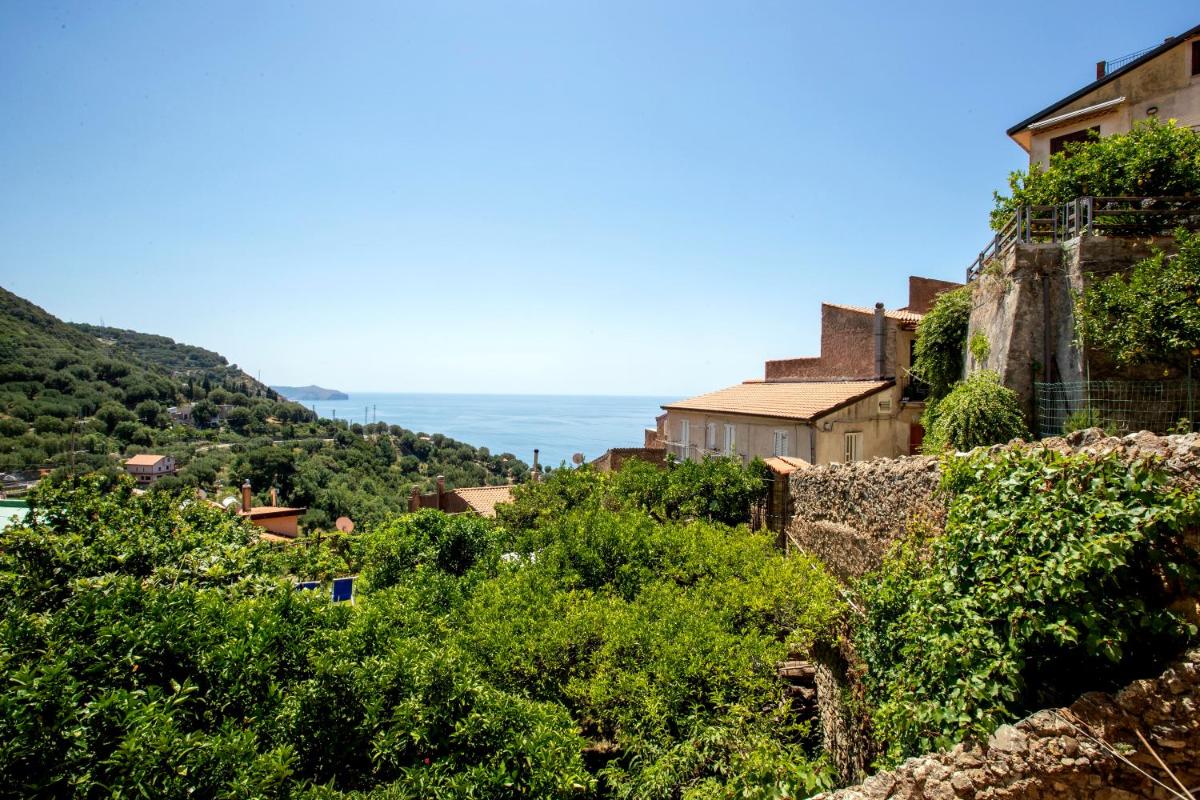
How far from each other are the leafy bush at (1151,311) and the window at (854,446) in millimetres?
8881

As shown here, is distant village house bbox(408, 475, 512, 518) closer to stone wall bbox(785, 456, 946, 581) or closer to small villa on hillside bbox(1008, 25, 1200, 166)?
stone wall bbox(785, 456, 946, 581)

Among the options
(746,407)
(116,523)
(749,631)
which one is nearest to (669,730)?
(749,631)

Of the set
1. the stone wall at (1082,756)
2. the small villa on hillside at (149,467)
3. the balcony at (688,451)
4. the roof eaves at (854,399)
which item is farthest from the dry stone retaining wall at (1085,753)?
the small villa on hillside at (149,467)

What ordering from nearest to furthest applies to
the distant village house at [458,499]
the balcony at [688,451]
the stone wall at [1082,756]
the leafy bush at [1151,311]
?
the stone wall at [1082,756] < the leafy bush at [1151,311] < the balcony at [688,451] < the distant village house at [458,499]

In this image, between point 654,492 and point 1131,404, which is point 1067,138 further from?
point 654,492

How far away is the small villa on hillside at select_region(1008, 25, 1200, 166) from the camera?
1850cm

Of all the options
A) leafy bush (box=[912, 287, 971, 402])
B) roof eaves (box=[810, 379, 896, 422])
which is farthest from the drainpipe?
leafy bush (box=[912, 287, 971, 402])

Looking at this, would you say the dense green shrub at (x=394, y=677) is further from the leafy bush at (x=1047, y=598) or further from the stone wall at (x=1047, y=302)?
the stone wall at (x=1047, y=302)

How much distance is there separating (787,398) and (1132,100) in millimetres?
14491

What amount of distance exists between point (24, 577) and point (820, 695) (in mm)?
11183

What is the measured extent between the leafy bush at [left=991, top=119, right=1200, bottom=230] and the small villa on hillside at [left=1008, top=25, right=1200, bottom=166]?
21.1 ft

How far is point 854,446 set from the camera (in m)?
20.3

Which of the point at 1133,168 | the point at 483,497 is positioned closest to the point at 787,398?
the point at 1133,168

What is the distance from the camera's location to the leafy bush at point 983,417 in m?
12.6
